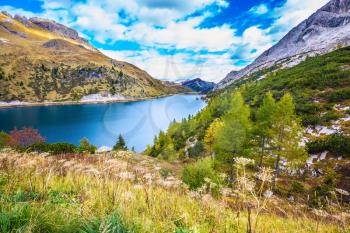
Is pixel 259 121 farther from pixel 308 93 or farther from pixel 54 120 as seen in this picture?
pixel 54 120

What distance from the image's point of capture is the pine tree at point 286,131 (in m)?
26.0

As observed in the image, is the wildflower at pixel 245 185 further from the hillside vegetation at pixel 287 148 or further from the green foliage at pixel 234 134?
the green foliage at pixel 234 134

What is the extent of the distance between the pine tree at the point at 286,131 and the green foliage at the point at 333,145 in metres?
10.1

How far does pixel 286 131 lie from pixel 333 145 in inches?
524

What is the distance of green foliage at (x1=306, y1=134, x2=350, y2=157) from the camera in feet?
107

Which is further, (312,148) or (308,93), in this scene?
(308,93)

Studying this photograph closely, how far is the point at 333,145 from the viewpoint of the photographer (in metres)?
34.2

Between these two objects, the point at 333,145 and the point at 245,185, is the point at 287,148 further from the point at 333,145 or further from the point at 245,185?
the point at 245,185

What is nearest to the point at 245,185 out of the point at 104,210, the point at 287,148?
the point at 104,210

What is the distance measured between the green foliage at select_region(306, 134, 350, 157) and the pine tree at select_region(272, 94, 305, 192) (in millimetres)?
10141

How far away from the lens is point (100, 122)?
125625mm

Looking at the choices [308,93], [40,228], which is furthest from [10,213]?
[308,93]

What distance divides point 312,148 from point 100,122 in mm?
108583

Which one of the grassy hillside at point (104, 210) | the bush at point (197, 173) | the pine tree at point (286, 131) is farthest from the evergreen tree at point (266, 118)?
the grassy hillside at point (104, 210)
